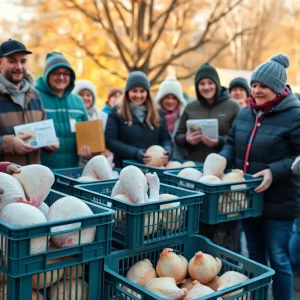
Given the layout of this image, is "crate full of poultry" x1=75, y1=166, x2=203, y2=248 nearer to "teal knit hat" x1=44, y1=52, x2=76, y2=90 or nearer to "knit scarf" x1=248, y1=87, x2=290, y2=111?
"knit scarf" x1=248, y1=87, x2=290, y2=111

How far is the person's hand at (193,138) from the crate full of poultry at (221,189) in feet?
2.20

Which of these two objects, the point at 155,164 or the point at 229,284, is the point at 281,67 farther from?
the point at 229,284

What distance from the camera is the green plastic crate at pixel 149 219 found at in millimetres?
2053

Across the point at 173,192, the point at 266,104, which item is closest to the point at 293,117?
the point at 266,104

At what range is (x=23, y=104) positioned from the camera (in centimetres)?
323

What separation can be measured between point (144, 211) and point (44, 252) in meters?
0.57

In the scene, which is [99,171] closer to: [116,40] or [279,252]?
[279,252]

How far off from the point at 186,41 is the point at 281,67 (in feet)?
22.8

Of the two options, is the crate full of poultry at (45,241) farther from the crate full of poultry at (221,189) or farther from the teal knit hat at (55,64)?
the teal knit hat at (55,64)

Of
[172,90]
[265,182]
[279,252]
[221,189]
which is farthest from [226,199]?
[172,90]

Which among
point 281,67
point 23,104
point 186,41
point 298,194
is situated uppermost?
point 186,41

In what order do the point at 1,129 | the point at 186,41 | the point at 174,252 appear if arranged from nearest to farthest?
the point at 174,252, the point at 1,129, the point at 186,41

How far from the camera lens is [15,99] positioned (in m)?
3.18

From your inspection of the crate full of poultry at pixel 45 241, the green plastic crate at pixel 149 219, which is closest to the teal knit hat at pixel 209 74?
the green plastic crate at pixel 149 219
